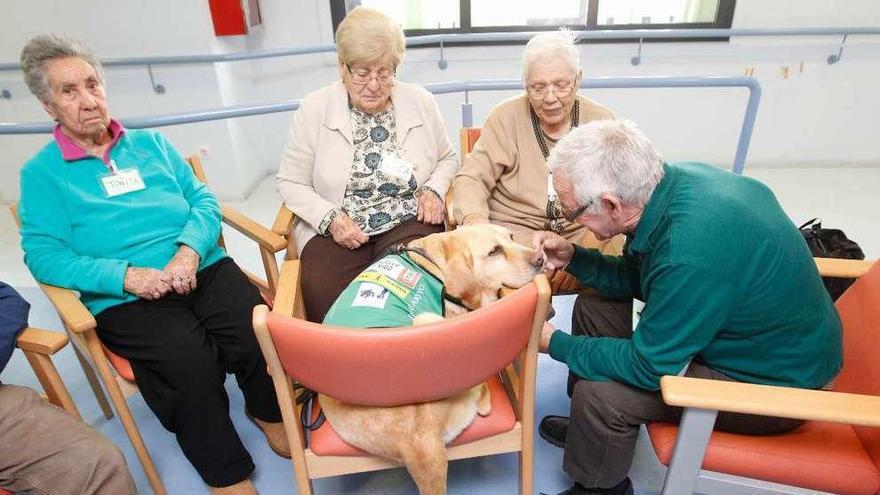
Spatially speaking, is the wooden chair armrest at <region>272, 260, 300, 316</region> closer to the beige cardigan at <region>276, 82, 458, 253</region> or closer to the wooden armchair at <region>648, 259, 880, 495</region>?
the beige cardigan at <region>276, 82, 458, 253</region>

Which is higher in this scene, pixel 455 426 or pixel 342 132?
pixel 342 132

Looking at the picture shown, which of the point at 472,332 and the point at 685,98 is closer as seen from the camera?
the point at 472,332

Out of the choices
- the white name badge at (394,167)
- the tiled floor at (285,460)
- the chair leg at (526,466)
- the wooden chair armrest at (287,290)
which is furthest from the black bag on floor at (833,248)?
the wooden chair armrest at (287,290)

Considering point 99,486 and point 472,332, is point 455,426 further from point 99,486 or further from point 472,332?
point 99,486

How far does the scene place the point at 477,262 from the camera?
1.48 meters

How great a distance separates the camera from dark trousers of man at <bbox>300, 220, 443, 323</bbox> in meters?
1.81

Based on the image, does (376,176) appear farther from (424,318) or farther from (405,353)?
(405,353)

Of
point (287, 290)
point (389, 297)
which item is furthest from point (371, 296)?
point (287, 290)

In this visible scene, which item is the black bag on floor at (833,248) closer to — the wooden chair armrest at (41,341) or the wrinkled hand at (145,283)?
the wrinkled hand at (145,283)

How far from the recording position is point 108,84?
3.43m

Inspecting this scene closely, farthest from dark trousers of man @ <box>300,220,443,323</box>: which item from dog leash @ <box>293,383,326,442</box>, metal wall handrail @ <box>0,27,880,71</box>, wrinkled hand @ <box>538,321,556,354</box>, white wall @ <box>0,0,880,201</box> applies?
white wall @ <box>0,0,880,201</box>

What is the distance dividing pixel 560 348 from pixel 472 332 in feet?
1.65

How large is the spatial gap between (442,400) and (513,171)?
3.54 ft

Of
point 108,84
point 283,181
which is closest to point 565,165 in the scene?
point 283,181
